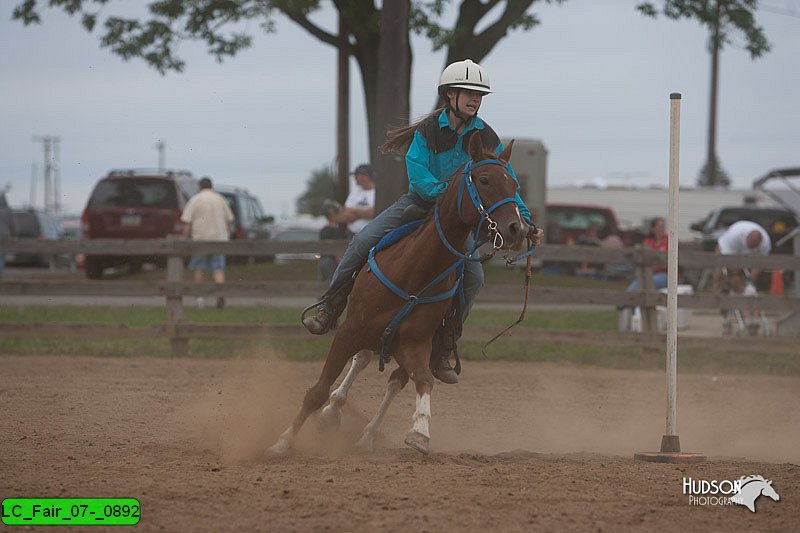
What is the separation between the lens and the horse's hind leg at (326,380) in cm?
747

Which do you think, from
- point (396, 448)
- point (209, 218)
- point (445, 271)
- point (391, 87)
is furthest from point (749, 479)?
point (209, 218)

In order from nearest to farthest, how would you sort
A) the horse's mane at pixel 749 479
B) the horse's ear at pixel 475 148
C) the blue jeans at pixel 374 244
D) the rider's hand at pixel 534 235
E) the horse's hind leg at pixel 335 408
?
the horse's mane at pixel 749 479 → the rider's hand at pixel 534 235 → the horse's ear at pixel 475 148 → the blue jeans at pixel 374 244 → the horse's hind leg at pixel 335 408

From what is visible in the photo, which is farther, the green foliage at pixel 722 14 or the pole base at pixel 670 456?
the green foliage at pixel 722 14

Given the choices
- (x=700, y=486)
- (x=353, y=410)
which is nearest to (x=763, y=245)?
(x=353, y=410)

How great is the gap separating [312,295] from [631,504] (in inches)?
339

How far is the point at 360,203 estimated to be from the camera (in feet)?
48.9

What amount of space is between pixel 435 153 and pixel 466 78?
1.90 ft

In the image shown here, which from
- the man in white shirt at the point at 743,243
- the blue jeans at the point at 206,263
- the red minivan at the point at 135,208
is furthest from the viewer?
the red minivan at the point at 135,208

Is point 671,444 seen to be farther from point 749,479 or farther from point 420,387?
point 420,387

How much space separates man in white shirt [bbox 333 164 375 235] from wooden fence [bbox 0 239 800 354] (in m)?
1.00

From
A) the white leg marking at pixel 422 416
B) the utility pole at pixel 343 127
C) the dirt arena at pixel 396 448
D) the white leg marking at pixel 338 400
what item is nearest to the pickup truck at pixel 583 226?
the utility pole at pixel 343 127

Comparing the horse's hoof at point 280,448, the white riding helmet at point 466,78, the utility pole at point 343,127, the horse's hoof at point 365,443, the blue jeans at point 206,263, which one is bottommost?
the horse's hoof at point 365,443

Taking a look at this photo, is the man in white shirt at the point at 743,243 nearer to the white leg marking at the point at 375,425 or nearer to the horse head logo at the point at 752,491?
the white leg marking at the point at 375,425

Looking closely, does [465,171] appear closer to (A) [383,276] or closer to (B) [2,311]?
(A) [383,276]
